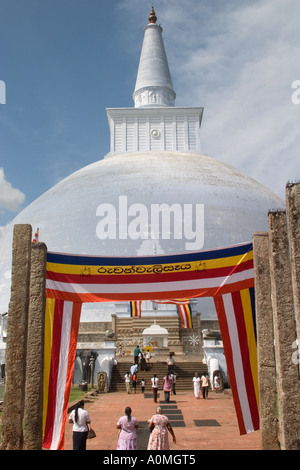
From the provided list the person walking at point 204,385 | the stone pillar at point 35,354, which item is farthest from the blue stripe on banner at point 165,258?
the person walking at point 204,385

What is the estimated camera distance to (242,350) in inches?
284

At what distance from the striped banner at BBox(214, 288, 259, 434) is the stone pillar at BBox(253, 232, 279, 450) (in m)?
0.28

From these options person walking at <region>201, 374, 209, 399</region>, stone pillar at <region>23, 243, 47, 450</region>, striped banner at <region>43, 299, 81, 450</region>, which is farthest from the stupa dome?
stone pillar at <region>23, 243, 47, 450</region>

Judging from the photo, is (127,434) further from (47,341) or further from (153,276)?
(153,276)

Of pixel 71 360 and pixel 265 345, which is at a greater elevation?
pixel 265 345

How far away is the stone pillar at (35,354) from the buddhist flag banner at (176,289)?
0.24 m

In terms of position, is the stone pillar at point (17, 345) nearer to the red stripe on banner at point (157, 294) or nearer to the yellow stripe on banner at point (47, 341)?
the yellow stripe on banner at point (47, 341)

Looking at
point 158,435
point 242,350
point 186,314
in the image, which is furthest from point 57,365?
point 186,314

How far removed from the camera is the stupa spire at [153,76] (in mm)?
39125

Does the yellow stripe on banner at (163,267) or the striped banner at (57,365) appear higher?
the yellow stripe on banner at (163,267)

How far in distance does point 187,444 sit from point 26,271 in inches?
184

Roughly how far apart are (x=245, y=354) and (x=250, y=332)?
0.36 metres

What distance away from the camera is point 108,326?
22.8 metres

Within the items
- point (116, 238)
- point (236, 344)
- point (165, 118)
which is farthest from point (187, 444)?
point (165, 118)
